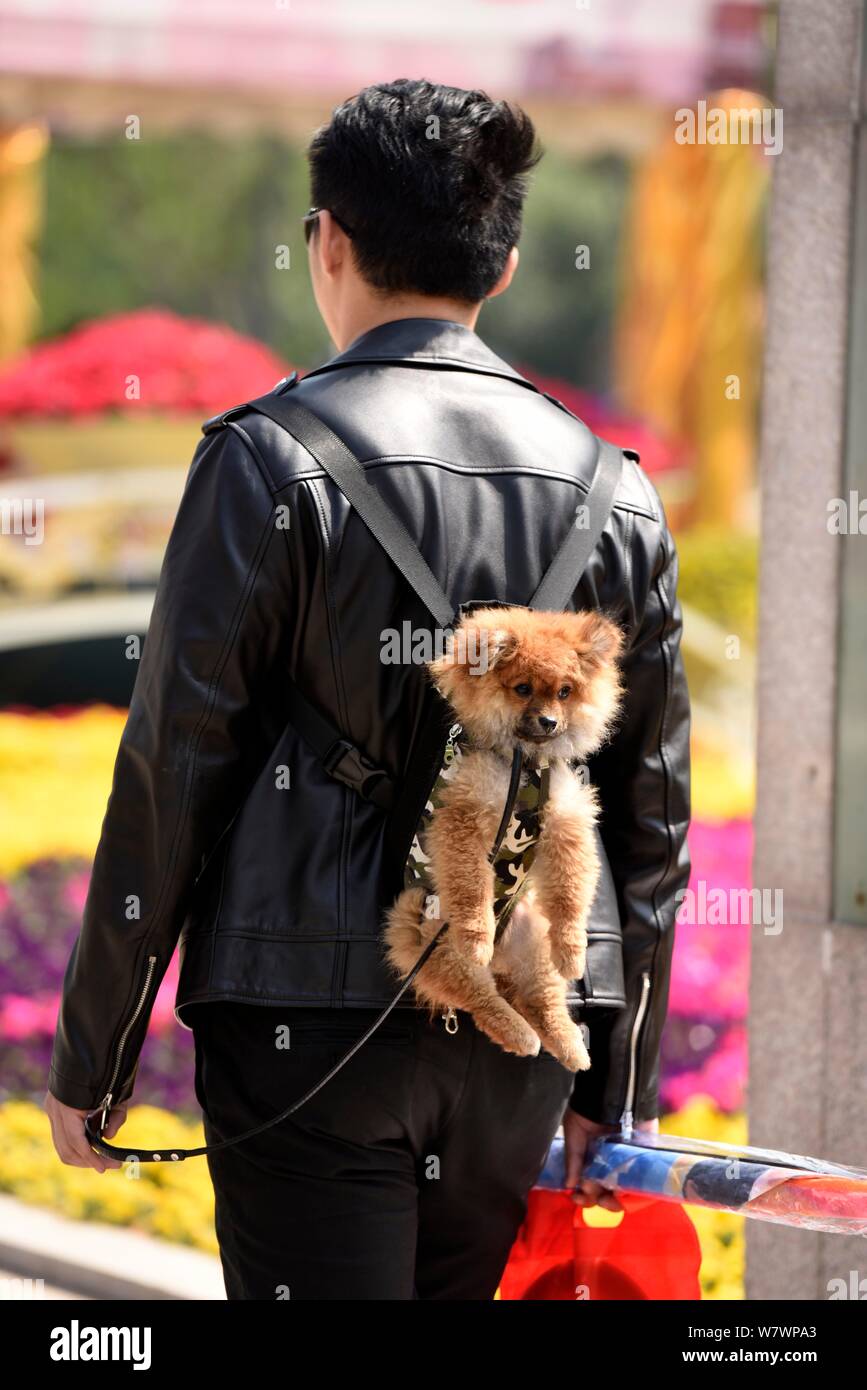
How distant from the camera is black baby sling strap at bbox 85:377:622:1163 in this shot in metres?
1.91

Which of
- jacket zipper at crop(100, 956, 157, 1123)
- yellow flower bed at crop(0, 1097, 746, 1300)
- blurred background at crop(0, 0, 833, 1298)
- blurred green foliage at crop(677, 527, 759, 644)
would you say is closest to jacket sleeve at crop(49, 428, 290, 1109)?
jacket zipper at crop(100, 956, 157, 1123)

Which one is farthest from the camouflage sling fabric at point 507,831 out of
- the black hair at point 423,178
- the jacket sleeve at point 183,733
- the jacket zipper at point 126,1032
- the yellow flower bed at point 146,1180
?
the yellow flower bed at point 146,1180

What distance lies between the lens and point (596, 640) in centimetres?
191

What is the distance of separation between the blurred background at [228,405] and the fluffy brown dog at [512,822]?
6.75 feet

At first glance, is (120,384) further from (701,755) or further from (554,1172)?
(554,1172)

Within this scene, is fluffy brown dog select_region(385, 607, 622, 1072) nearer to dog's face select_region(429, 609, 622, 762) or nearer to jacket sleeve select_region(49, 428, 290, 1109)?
dog's face select_region(429, 609, 622, 762)

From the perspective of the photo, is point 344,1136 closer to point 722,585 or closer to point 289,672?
point 289,672

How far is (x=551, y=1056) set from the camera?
2.07m

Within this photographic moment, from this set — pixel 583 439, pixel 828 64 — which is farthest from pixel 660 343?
pixel 583 439

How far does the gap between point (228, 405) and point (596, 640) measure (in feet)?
22.0

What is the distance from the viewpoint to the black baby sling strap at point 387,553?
1.91 metres

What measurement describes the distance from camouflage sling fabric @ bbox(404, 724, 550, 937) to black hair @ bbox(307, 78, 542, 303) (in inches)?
25.8

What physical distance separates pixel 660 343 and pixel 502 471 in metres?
8.68

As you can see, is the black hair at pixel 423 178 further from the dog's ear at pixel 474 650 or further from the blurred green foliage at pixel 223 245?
the blurred green foliage at pixel 223 245
